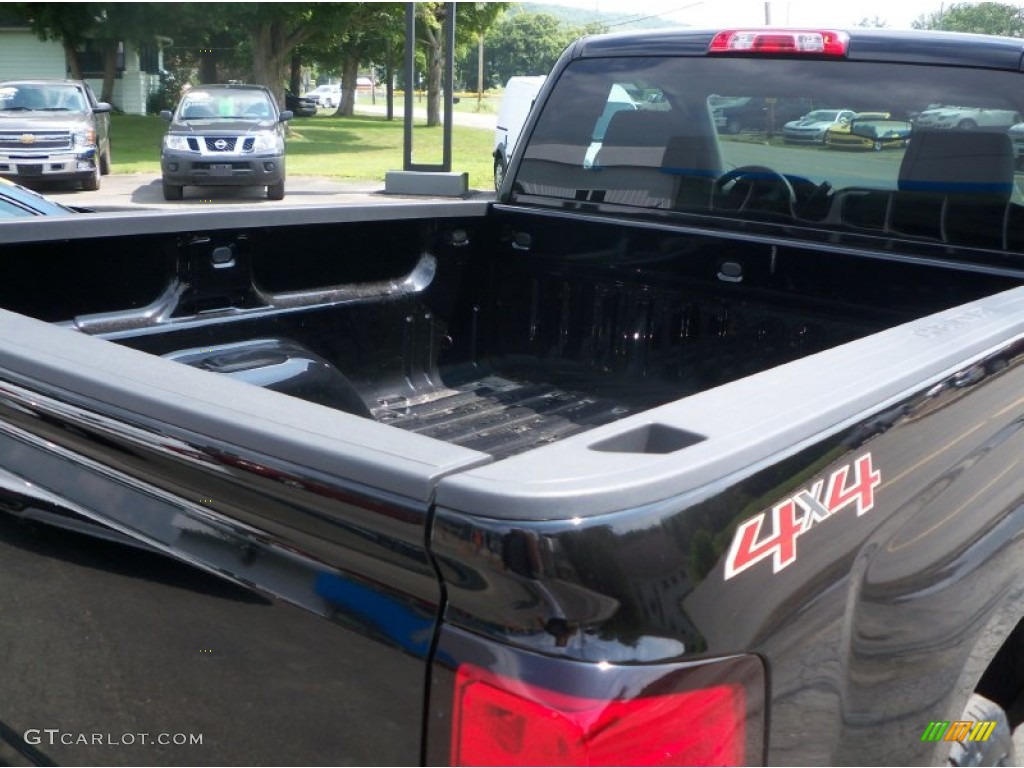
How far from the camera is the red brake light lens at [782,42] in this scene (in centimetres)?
312

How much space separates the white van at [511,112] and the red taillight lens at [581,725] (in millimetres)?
17545

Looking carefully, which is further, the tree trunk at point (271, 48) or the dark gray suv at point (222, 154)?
the tree trunk at point (271, 48)

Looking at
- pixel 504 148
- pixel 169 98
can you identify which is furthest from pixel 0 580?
pixel 169 98

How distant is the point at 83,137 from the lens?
16641 mm

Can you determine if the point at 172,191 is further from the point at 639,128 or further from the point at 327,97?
the point at 327,97

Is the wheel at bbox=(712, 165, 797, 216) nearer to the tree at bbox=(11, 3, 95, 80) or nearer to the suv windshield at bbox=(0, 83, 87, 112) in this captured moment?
the suv windshield at bbox=(0, 83, 87, 112)

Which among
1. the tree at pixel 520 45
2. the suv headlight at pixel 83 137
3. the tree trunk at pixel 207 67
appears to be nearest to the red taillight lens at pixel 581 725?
the suv headlight at pixel 83 137

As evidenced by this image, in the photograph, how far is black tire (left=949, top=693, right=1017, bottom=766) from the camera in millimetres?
1773

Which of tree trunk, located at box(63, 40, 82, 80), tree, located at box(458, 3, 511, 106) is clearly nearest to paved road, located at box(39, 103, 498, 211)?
tree trunk, located at box(63, 40, 82, 80)

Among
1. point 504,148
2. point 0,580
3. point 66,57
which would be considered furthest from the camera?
point 66,57

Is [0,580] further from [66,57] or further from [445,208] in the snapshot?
[66,57]

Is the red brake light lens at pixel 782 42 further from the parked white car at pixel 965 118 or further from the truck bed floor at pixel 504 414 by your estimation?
the truck bed floor at pixel 504 414

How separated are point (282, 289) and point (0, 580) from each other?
71.2 inches

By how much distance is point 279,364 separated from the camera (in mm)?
2840
